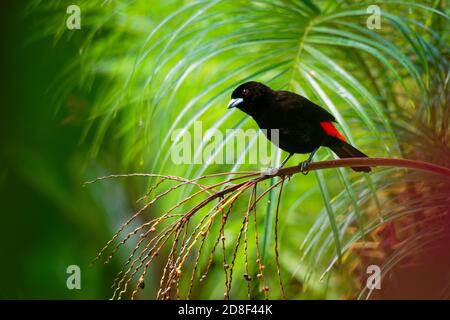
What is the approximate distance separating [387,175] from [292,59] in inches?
13.3

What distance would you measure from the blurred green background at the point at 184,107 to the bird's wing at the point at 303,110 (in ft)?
0.09

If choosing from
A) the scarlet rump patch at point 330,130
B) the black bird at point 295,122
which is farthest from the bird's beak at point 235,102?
the scarlet rump patch at point 330,130

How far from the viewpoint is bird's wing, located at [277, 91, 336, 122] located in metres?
1.11

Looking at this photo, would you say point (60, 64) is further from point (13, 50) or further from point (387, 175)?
point (387, 175)

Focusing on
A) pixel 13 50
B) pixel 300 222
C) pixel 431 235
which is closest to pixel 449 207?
pixel 431 235

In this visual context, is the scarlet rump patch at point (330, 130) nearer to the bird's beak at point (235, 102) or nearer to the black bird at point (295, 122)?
the black bird at point (295, 122)

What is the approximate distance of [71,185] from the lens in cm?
195

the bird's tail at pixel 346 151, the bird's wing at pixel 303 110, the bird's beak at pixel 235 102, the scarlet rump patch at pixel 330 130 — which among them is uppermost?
the bird's beak at pixel 235 102

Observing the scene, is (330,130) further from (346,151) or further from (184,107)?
(184,107)

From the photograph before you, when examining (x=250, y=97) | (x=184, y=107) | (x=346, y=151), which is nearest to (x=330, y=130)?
(x=346, y=151)

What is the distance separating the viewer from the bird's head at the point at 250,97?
1.15m

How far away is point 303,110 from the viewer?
112cm

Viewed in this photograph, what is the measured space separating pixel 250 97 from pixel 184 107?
205 millimetres

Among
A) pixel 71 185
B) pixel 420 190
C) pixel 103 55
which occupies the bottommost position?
pixel 420 190
